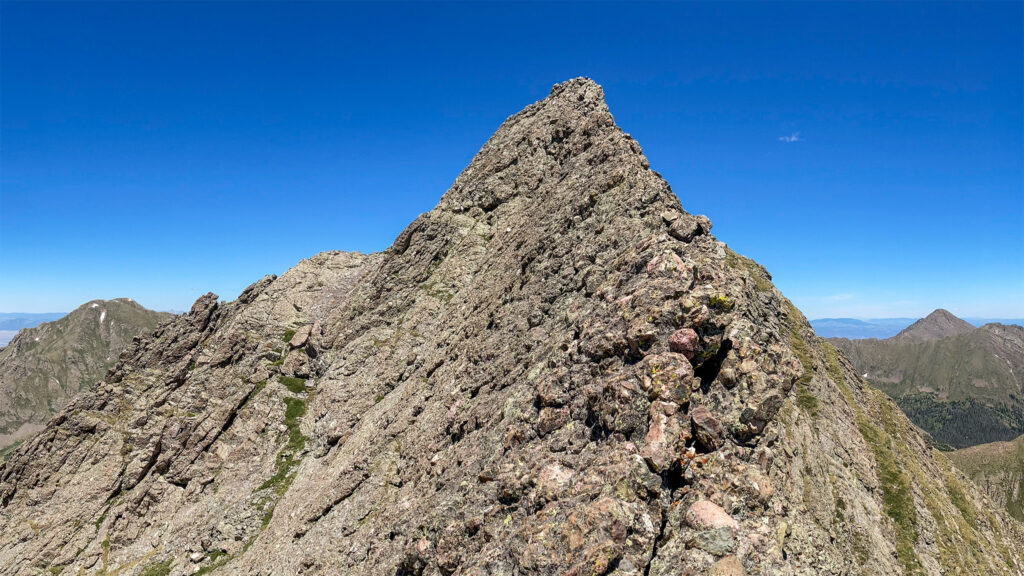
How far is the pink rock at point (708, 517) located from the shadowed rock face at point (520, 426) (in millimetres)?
94

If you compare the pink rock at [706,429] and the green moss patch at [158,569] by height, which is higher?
the pink rock at [706,429]

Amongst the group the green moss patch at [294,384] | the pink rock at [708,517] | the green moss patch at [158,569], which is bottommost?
the green moss patch at [158,569]

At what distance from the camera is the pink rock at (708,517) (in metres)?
17.1

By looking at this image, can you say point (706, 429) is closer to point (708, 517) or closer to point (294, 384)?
point (708, 517)

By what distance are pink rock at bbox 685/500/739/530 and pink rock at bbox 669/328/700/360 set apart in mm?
6457

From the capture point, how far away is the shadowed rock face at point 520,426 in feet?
64.1

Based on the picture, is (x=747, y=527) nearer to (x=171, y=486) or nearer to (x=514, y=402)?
(x=514, y=402)

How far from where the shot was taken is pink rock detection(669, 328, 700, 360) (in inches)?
869

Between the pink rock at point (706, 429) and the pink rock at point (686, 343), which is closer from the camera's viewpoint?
the pink rock at point (706, 429)

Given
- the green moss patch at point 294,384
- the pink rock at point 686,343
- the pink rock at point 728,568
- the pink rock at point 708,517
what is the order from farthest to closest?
the green moss patch at point 294,384, the pink rock at point 686,343, the pink rock at point 708,517, the pink rock at point 728,568

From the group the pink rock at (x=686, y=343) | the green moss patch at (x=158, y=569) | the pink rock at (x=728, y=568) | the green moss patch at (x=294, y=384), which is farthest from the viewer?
the green moss patch at (x=294, y=384)

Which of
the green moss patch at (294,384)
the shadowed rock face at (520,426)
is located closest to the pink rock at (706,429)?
the shadowed rock face at (520,426)

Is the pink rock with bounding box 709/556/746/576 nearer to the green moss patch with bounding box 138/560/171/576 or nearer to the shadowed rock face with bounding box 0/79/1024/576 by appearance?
the shadowed rock face with bounding box 0/79/1024/576

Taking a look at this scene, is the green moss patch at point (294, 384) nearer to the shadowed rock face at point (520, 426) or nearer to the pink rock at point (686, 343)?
the shadowed rock face at point (520, 426)
